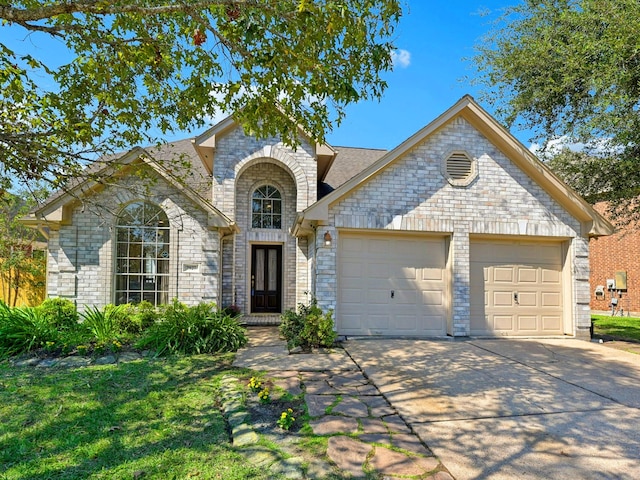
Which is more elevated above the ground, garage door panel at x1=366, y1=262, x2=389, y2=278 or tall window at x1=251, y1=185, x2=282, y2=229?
tall window at x1=251, y1=185, x2=282, y2=229

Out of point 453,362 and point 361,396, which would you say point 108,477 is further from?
point 453,362

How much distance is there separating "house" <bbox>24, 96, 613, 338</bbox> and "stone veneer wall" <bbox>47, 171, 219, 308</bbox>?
26mm

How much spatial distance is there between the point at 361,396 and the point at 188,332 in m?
3.98

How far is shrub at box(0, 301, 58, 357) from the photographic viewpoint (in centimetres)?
677

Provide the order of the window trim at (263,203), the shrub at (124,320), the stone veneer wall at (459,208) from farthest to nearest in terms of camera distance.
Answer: the window trim at (263,203) < the stone veneer wall at (459,208) < the shrub at (124,320)

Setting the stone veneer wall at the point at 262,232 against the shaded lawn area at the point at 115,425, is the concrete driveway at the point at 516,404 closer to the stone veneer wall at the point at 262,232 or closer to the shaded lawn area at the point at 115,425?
the shaded lawn area at the point at 115,425

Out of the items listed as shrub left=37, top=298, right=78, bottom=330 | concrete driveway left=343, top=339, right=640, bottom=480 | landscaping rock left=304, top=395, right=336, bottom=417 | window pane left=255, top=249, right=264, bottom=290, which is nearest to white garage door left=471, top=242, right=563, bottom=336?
concrete driveway left=343, top=339, right=640, bottom=480

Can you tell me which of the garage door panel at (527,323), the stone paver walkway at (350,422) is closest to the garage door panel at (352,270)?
the stone paver walkway at (350,422)

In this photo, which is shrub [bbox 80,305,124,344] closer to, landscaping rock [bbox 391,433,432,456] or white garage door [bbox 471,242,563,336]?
landscaping rock [bbox 391,433,432,456]

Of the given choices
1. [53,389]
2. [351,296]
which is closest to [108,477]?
[53,389]

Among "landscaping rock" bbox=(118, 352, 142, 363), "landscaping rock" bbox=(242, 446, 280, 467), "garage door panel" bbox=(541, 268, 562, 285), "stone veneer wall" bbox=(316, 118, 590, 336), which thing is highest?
"stone veneer wall" bbox=(316, 118, 590, 336)

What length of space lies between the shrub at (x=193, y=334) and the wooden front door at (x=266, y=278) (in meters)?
4.46

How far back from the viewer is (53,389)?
5.14m

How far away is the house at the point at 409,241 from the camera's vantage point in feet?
28.9
